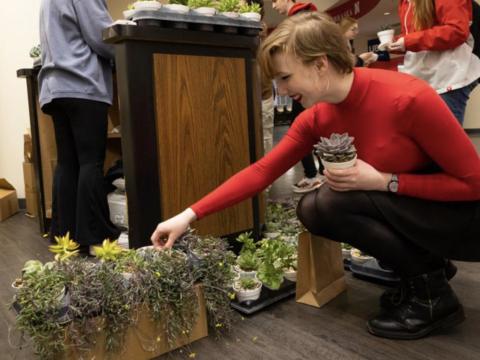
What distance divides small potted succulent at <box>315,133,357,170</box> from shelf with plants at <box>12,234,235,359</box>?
1.33 feet

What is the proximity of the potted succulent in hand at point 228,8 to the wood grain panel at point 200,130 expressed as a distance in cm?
17

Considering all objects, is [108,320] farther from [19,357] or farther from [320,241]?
[320,241]

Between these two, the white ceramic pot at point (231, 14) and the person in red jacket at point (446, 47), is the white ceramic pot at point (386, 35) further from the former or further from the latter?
the white ceramic pot at point (231, 14)

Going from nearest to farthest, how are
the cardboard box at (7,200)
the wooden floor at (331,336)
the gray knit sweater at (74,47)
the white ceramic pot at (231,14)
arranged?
the wooden floor at (331,336), the white ceramic pot at (231,14), the gray knit sweater at (74,47), the cardboard box at (7,200)

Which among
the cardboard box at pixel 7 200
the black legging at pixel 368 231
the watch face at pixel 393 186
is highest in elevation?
the watch face at pixel 393 186

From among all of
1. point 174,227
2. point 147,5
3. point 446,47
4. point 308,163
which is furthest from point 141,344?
point 308,163

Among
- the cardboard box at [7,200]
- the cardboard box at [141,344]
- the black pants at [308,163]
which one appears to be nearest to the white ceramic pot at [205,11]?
the cardboard box at [141,344]

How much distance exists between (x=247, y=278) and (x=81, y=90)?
107 centimetres

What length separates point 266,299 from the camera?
1.52 meters

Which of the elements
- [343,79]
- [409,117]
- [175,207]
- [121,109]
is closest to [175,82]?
[121,109]

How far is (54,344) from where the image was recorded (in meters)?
1.09

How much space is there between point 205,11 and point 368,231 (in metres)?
1.04

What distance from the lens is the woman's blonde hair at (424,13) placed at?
5.89 feet

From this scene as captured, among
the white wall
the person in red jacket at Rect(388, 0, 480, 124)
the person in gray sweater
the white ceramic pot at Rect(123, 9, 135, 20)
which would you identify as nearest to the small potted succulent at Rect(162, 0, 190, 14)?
the white ceramic pot at Rect(123, 9, 135, 20)
